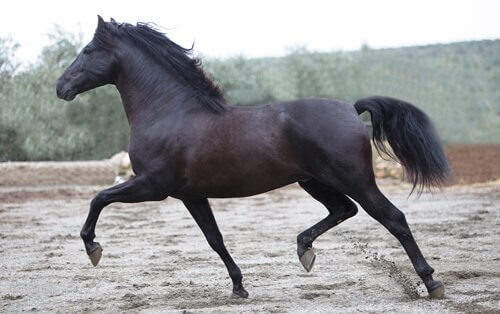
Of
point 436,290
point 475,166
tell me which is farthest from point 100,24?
point 475,166

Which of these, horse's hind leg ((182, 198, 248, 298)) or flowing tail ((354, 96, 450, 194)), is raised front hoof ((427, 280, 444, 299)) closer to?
flowing tail ((354, 96, 450, 194))

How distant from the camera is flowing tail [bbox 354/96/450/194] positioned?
5.77 metres

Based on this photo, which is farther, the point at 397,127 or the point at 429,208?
the point at 429,208

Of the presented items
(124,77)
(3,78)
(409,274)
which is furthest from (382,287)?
(3,78)

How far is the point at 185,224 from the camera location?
11.2 metres

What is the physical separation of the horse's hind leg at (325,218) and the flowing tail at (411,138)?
A: 1.71 ft

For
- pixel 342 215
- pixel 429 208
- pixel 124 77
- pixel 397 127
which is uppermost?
pixel 124 77

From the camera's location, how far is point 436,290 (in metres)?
5.39

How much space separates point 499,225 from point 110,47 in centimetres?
558

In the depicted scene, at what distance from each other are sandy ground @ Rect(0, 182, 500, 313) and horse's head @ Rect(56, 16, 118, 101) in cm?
175

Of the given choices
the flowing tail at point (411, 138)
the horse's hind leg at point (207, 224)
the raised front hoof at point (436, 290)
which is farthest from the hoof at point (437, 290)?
the horse's hind leg at point (207, 224)

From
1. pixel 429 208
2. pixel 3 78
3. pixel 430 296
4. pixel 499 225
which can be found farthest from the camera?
pixel 3 78

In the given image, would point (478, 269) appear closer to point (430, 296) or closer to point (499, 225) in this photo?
point (430, 296)

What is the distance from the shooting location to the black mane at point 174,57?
6004mm
